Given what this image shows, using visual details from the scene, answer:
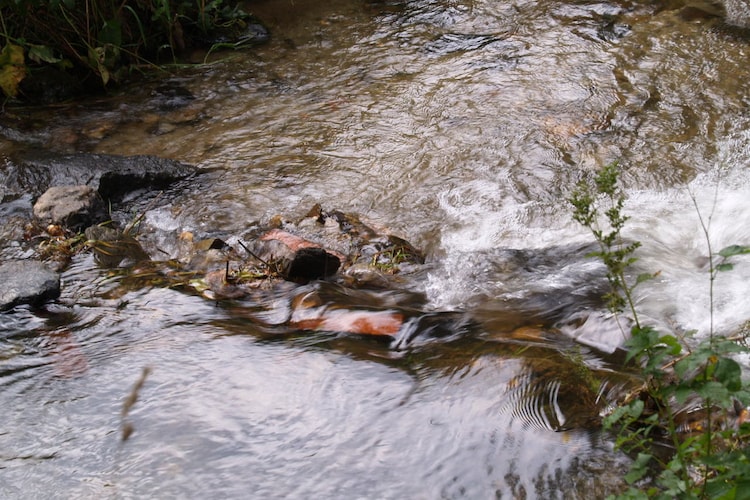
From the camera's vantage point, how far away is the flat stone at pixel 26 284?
302 centimetres

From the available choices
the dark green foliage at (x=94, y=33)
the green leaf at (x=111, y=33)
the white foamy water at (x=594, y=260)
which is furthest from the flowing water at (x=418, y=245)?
the green leaf at (x=111, y=33)

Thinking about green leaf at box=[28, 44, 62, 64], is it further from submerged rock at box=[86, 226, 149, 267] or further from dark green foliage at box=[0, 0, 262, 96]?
submerged rock at box=[86, 226, 149, 267]

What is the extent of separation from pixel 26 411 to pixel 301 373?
2.95 ft

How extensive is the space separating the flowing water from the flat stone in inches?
2.8

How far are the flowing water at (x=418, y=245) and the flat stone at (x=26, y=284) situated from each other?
0.23 feet

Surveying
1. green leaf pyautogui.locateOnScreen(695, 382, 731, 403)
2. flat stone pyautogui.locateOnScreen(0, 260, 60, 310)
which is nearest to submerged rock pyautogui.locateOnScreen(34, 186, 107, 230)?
flat stone pyautogui.locateOnScreen(0, 260, 60, 310)

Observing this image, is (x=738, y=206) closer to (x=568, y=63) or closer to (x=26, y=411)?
(x=568, y=63)

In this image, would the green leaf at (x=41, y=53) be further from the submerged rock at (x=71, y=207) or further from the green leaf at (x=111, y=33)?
the submerged rock at (x=71, y=207)

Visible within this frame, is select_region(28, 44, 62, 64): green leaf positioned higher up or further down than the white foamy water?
higher up

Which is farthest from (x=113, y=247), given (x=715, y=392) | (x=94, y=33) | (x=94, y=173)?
(x=715, y=392)

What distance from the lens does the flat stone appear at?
302 cm

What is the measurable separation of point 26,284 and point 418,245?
183 cm

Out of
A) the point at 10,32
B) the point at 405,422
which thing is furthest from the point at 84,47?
the point at 405,422

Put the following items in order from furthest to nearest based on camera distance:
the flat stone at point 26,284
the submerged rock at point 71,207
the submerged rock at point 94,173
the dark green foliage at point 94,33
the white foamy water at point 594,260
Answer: the dark green foliage at point 94,33
the submerged rock at point 94,173
the submerged rock at point 71,207
the flat stone at point 26,284
the white foamy water at point 594,260
